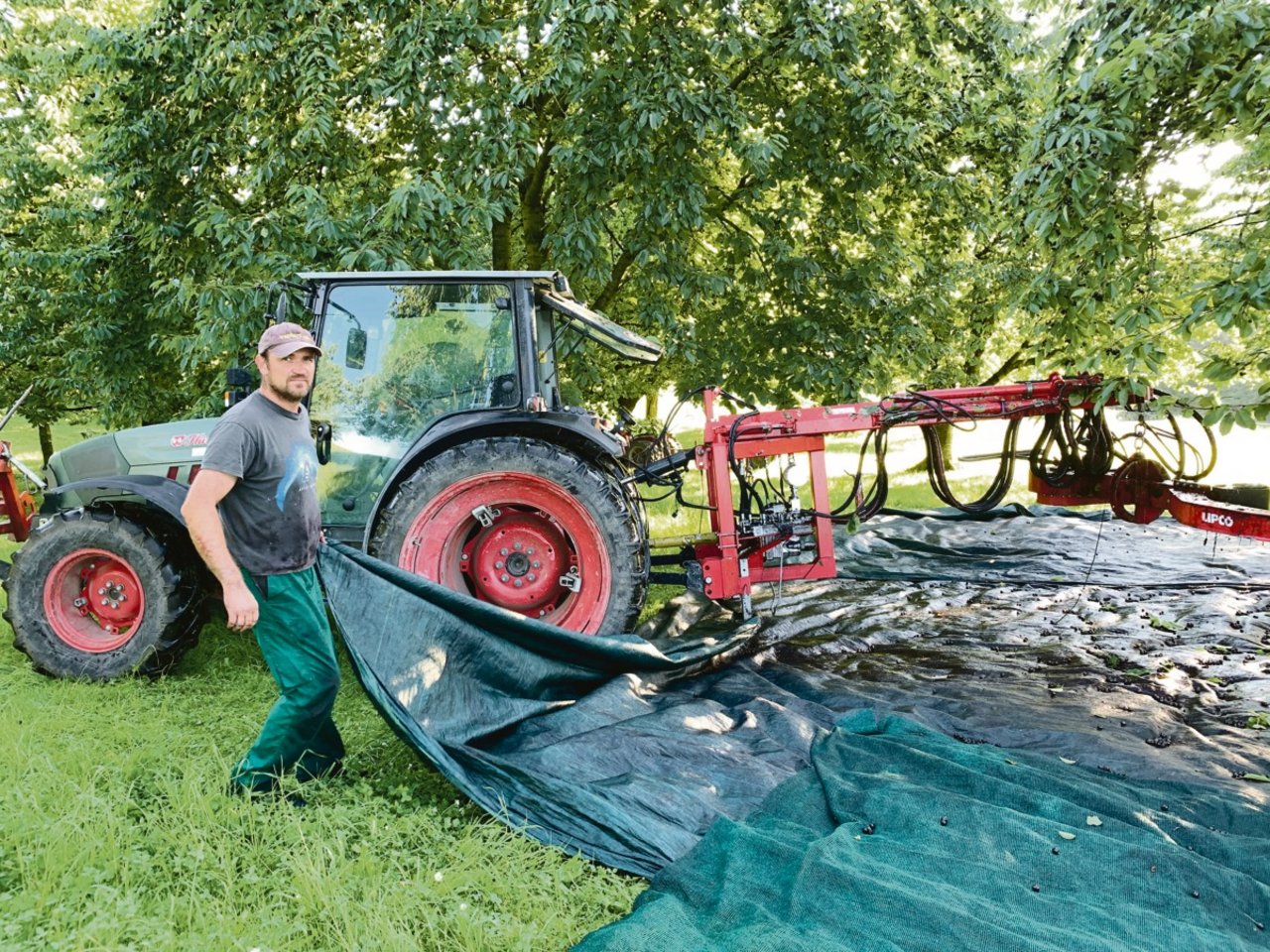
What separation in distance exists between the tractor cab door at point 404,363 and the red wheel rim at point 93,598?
4.25ft

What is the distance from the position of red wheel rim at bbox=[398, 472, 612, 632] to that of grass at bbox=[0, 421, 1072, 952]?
43.9 inches

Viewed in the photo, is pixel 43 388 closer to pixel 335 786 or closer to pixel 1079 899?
pixel 335 786

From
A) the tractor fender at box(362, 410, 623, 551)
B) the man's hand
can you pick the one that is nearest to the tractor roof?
the tractor fender at box(362, 410, 623, 551)

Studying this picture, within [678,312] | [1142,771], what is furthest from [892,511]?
[1142,771]

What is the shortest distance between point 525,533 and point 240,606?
204cm

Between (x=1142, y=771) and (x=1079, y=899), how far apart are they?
1102 mm

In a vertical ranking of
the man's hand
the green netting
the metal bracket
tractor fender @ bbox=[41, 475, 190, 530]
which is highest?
tractor fender @ bbox=[41, 475, 190, 530]

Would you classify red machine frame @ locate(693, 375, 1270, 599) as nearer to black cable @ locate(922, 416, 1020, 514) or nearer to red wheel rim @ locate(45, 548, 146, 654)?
black cable @ locate(922, 416, 1020, 514)

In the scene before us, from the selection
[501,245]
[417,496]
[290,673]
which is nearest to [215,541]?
[290,673]

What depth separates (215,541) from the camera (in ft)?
10.1

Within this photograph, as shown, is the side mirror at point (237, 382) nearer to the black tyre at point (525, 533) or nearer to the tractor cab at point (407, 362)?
the tractor cab at point (407, 362)

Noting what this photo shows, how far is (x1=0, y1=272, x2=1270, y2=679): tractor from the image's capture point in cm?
479

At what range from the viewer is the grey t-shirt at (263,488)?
10.3 feet

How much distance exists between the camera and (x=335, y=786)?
345cm
